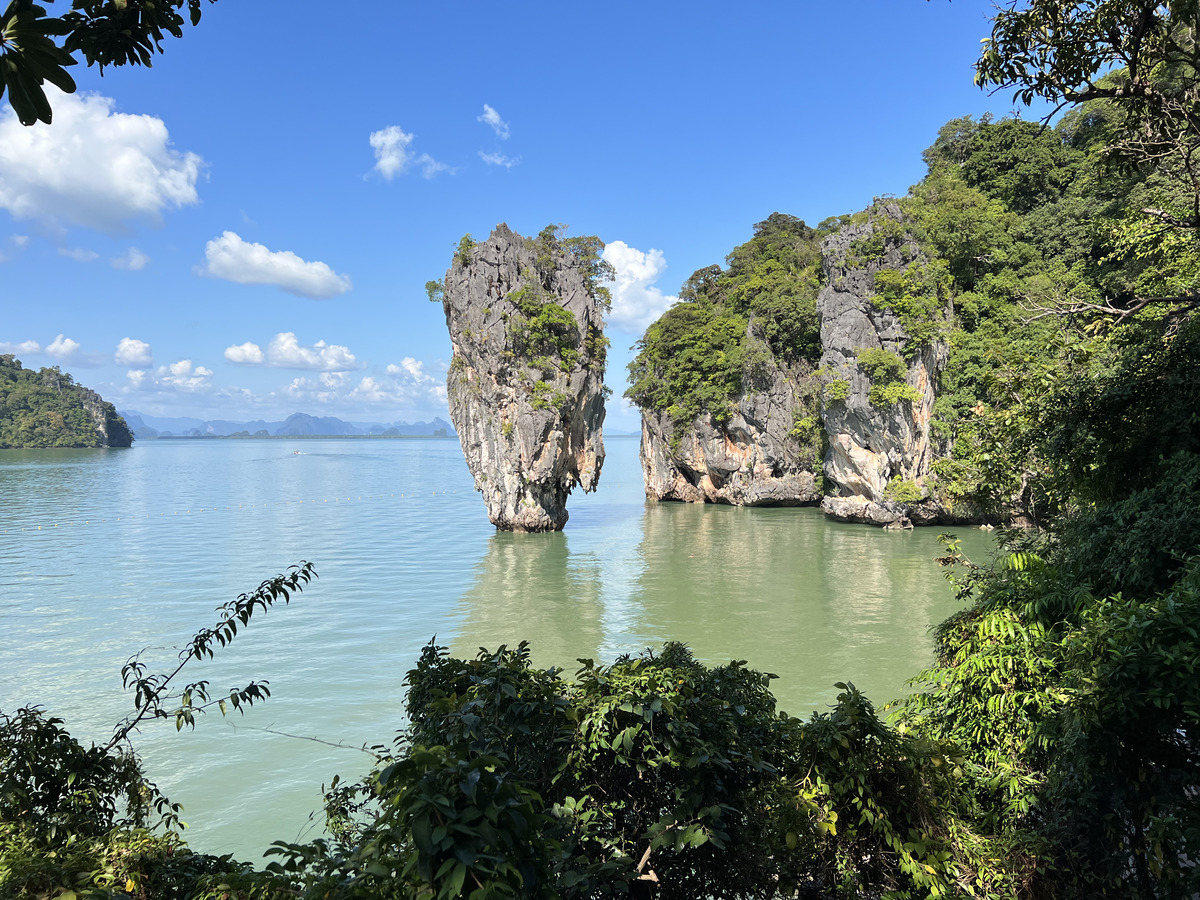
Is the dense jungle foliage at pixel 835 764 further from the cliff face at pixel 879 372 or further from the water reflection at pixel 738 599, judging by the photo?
the cliff face at pixel 879 372

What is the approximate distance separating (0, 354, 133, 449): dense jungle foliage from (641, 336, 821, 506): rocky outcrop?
306 ft

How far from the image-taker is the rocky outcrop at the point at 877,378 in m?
27.4

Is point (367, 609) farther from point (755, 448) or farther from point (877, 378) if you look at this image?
point (755, 448)

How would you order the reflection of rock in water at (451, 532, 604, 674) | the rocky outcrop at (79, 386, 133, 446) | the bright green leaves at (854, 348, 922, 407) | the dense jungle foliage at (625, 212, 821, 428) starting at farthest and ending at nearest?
the rocky outcrop at (79, 386, 133, 446), the dense jungle foliage at (625, 212, 821, 428), the bright green leaves at (854, 348, 922, 407), the reflection of rock in water at (451, 532, 604, 674)

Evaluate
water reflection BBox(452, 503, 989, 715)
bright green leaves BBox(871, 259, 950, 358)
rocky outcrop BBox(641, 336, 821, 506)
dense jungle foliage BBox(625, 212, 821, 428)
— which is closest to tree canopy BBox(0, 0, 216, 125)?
water reflection BBox(452, 503, 989, 715)

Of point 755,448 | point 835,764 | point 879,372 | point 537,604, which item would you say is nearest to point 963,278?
point 879,372

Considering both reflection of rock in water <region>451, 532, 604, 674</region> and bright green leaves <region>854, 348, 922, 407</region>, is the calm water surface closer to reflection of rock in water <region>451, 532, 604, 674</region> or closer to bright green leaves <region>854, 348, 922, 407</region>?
reflection of rock in water <region>451, 532, 604, 674</region>

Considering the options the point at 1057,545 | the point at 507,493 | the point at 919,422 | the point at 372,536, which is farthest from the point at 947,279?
the point at 372,536

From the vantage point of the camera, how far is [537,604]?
18.9 meters

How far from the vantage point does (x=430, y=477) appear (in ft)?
220

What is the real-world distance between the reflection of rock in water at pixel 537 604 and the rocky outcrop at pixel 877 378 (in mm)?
13006

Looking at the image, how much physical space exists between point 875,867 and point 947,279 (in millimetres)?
28832

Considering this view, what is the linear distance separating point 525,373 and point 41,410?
96.8m

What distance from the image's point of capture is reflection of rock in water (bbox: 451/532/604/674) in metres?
15.3
